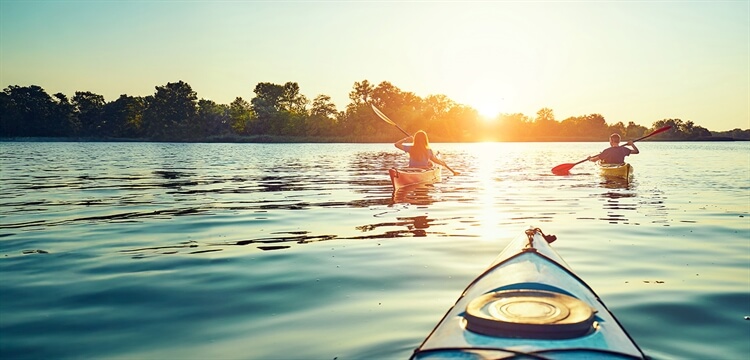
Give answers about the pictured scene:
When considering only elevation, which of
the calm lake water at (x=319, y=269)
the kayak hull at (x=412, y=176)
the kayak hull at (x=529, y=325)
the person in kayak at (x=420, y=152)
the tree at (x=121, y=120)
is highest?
the tree at (x=121, y=120)

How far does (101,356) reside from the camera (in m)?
3.79

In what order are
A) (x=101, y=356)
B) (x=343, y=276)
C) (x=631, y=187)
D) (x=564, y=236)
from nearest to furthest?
1. (x=101, y=356)
2. (x=343, y=276)
3. (x=564, y=236)
4. (x=631, y=187)

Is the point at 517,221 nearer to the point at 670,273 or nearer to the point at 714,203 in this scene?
the point at 670,273

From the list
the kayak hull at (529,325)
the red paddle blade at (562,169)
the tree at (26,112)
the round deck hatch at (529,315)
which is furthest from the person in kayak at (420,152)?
the tree at (26,112)

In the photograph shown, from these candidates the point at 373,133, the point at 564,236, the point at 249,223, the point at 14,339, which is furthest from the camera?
the point at 373,133

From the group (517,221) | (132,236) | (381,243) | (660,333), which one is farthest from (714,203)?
(132,236)

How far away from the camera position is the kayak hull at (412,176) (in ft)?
48.7

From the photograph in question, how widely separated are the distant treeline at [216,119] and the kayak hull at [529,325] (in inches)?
4349

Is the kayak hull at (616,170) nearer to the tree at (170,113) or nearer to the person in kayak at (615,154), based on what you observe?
the person in kayak at (615,154)

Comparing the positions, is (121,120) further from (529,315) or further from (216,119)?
(529,315)

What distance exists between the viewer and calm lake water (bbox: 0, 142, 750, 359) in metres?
4.14

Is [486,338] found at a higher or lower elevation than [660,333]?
higher

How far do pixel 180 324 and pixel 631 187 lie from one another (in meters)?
15.1

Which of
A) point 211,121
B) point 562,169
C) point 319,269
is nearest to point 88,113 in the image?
point 211,121
